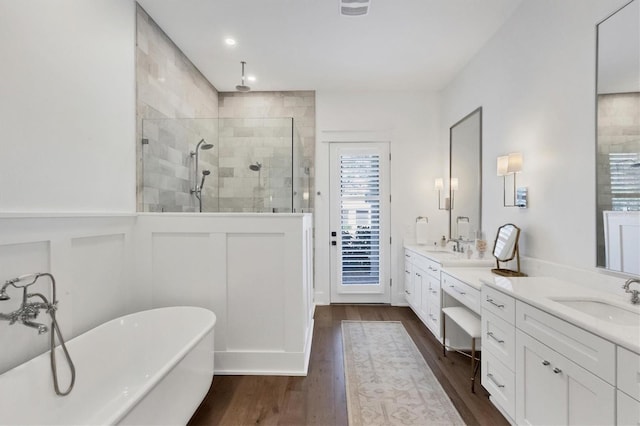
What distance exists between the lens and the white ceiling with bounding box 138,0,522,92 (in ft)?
8.18

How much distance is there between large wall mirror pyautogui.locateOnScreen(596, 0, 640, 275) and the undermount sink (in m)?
0.24

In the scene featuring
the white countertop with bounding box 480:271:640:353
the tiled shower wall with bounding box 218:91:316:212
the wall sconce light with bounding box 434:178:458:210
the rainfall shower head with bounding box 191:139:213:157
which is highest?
the tiled shower wall with bounding box 218:91:316:212

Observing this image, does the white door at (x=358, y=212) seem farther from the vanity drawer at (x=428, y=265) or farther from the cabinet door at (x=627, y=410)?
the cabinet door at (x=627, y=410)

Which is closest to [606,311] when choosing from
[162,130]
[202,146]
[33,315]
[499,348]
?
[499,348]

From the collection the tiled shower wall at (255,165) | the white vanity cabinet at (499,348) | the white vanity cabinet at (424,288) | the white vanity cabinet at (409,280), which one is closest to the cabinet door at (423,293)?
the white vanity cabinet at (424,288)

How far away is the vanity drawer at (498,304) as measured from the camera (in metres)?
1.68

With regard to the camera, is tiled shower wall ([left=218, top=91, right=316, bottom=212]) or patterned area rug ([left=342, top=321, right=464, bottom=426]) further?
tiled shower wall ([left=218, top=91, right=316, bottom=212])

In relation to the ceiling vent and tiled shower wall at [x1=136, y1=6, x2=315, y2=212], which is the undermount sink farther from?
the ceiling vent

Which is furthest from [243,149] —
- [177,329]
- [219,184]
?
[177,329]

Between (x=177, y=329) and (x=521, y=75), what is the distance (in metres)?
3.51

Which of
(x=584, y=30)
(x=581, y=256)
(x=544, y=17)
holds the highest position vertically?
(x=544, y=17)

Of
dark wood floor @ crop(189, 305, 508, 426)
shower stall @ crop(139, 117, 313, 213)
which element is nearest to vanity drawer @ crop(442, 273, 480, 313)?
dark wood floor @ crop(189, 305, 508, 426)

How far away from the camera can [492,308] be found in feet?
6.17

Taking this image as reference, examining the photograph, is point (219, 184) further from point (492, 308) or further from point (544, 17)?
point (544, 17)
